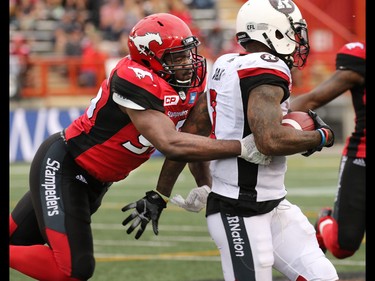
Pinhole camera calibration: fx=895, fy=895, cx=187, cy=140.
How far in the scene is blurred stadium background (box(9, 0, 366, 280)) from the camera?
1443 centimetres

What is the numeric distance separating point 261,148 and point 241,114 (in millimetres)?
183

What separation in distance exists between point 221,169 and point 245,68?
1.55ft

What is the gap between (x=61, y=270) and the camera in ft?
Result: 14.7

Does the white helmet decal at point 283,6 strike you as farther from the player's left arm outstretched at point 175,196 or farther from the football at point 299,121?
the player's left arm outstretched at point 175,196

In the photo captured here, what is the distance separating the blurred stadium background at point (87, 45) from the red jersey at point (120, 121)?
933cm

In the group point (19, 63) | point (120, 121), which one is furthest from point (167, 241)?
point (19, 63)

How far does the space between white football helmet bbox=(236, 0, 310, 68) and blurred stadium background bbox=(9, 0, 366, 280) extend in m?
10.1

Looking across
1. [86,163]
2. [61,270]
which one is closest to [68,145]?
[86,163]

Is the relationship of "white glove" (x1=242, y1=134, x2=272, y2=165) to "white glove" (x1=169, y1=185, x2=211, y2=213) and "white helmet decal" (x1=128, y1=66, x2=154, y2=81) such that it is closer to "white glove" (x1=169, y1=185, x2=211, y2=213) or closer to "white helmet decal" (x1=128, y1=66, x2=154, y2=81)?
"white glove" (x1=169, y1=185, x2=211, y2=213)

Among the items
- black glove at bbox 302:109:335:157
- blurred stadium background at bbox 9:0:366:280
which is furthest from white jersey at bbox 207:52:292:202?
blurred stadium background at bbox 9:0:366:280

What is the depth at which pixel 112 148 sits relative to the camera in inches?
179

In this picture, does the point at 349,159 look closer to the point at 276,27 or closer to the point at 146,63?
the point at 146,63

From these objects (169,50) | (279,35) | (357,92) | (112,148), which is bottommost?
(357,92)

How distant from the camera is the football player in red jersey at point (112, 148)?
419cm
